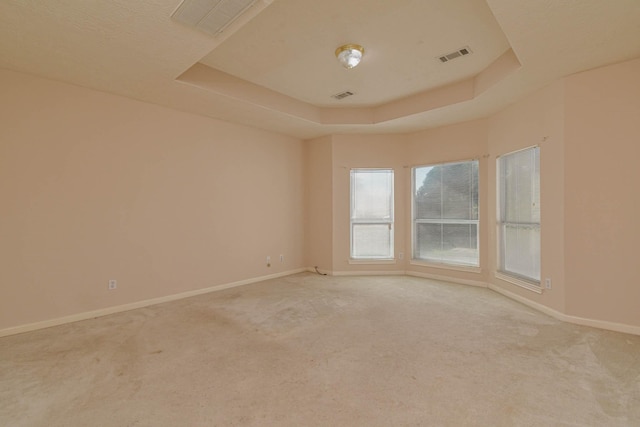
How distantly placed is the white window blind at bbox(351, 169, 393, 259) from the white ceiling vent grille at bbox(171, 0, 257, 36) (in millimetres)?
3528

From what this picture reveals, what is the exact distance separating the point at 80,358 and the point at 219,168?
111 inches

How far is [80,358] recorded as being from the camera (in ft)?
7.65

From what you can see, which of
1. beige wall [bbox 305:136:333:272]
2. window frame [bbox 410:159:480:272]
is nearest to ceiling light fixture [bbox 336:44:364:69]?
beige wall [bbox 305:136:333:272]

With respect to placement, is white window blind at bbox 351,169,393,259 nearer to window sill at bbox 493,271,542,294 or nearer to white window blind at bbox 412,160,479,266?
white window blind at bbox 412,160,479,266

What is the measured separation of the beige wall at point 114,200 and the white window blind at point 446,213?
283 centimetres

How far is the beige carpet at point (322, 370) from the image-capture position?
1.68 meters

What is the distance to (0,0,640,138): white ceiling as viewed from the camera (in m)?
2.11

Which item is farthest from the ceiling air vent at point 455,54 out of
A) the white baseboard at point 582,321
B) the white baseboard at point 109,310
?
the white baseboard at point 109,310

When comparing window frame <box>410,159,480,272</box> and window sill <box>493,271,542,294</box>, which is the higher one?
window frame <box>410,159,480,272</box>

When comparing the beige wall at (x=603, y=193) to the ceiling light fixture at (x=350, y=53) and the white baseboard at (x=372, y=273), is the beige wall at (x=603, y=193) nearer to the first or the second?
the ceiling light fixture at (x=350, y=53)

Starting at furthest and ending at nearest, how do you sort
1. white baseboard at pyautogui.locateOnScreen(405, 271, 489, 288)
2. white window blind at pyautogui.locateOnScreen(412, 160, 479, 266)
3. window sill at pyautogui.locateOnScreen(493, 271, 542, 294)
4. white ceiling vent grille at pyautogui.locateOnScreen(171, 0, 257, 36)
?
white window blind at pyautogui.locateOnScreen(412, 160, 479, 266) < white baseboard at pyautogui.locateOnScreen(405, 271, 489, 288) < window sill at pyautogui.locateOnScreen(493, 271, 542, 294) < white ceiling vent grille at pyautogui.locateOnScreen(171, 0, 257, 36)

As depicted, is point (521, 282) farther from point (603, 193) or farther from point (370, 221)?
point (370, 221)

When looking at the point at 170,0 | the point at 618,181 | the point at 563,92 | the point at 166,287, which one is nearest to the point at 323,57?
the point at 170,0

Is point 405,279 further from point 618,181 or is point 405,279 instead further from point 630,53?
point 630,53
